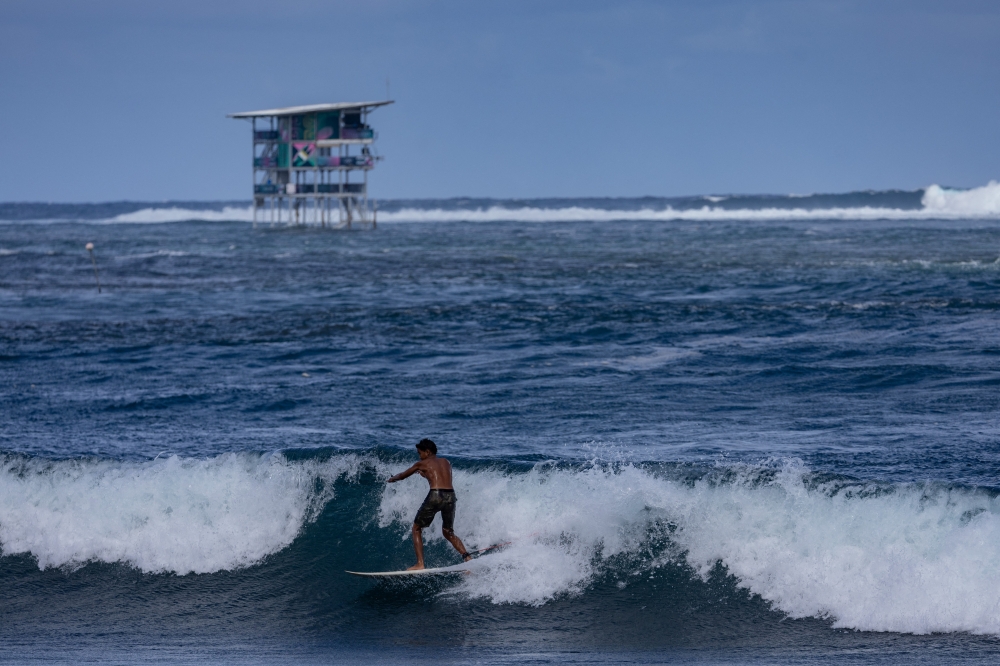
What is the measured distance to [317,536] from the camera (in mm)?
11297

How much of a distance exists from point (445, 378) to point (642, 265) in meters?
22.3

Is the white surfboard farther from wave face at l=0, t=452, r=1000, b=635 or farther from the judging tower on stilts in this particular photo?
the judging tower on stilts

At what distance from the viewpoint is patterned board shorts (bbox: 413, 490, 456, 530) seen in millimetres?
9641

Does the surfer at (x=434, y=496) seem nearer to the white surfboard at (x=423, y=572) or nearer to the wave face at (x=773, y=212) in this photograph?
the white surfboard at (x=423, y=572)

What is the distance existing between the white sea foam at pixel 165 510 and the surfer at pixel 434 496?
6.84 ft

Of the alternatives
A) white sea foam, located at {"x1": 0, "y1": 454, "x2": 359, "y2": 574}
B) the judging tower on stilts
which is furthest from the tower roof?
white sea foam, located at {"x1": 0, "y1": 454, "x2": 359, "y2": 574}

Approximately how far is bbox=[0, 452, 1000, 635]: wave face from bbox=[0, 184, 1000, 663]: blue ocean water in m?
0.03

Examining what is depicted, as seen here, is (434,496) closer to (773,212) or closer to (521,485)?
(521,485)

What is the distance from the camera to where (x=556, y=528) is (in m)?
10.4

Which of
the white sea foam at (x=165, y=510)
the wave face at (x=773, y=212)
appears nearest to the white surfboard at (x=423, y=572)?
the white sea foam at (x=165, y=510)

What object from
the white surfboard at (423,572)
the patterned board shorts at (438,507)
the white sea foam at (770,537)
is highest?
the patterned board shorts at (438,507)

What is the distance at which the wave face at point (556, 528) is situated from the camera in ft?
30.2

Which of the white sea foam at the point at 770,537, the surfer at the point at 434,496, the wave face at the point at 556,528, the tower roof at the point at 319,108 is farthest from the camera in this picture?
the tower roof at the point at 319,108

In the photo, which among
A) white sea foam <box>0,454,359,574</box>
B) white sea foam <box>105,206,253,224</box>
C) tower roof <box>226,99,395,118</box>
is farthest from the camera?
white sea foam <box>105,206,253,224</box>
